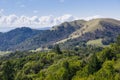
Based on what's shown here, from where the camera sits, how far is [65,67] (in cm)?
17650

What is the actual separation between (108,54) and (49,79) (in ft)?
176

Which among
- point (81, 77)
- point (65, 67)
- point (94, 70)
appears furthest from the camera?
point (65, 67)

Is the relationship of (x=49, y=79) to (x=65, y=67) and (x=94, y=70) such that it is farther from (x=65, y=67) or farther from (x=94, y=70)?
(x=94, y=70)

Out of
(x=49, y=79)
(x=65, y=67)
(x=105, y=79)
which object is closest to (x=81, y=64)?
(x=65, y=67)

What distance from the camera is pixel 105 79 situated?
141375mm

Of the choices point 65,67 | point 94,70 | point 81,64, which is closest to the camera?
point 94,70

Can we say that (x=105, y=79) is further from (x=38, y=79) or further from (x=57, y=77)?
(x=38, y=79)

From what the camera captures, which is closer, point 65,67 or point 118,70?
point 118,70

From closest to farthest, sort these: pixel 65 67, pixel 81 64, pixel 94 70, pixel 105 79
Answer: pixel 105 79, pixel 94 70, pixel 65 67, pixel 81 64

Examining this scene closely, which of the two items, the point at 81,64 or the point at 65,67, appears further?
the point at 81,64

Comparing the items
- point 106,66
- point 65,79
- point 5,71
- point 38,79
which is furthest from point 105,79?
point 5,71

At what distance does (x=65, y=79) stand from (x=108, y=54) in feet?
147

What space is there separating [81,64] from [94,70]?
1108 inches

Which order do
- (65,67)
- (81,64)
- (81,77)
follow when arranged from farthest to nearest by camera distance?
(81,64)
(65,67)
(81,77)
